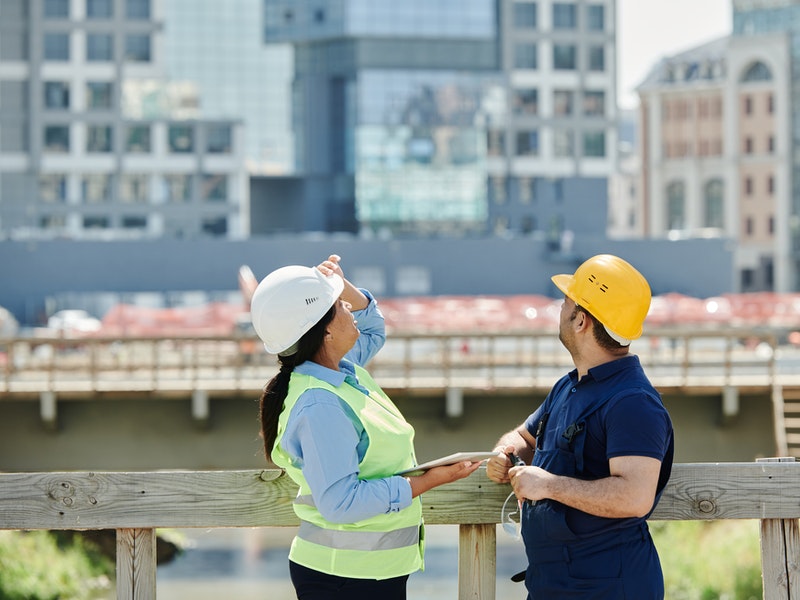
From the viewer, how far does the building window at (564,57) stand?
92.2 metres

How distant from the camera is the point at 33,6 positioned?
3324 inches

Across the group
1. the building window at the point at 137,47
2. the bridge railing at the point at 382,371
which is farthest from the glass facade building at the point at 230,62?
the bridge railing at the point at 382,371

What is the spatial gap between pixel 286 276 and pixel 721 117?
11549 cm

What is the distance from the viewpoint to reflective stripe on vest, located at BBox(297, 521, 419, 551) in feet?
12.6

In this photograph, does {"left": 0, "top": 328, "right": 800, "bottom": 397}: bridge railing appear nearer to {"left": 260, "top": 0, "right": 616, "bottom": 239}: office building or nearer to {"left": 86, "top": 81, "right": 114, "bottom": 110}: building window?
{"left": 86, "top": 81, "right": 114, "bottom": 110}: building window

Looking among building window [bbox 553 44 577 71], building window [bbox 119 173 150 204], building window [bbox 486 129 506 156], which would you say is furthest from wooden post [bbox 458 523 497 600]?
building window [bbox 553 44 577 71]

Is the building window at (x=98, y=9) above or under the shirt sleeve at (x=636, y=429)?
above

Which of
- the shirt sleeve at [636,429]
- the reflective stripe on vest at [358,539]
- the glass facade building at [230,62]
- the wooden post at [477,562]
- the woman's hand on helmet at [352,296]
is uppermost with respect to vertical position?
the glass facade building at [230,62]

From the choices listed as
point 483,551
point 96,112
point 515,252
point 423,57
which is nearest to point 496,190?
point 423,57

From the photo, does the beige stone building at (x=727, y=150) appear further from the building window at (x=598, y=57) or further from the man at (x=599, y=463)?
the man at (x=599, y=463)

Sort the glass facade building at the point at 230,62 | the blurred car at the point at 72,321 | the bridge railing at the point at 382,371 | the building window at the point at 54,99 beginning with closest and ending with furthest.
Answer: the bridge railing at the point at 382,371 < the blurred car at the point at 72,321 < the building window at the point at 54,99 < the glass facade building at the point at 230,62

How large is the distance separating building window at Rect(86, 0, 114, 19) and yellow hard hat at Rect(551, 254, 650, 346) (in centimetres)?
8468

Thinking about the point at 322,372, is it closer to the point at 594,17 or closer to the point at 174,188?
the point at 174,188

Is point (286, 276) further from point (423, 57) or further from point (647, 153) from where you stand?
point (647, 153)
